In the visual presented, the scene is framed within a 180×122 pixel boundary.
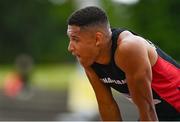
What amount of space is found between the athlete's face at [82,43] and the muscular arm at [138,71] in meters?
0.22

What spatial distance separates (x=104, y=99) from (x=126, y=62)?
93 cm

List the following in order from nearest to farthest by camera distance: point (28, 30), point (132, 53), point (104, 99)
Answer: point (132, 53), point (104, 99), point (28, 30)

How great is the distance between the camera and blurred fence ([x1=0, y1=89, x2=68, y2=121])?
22.1 metres

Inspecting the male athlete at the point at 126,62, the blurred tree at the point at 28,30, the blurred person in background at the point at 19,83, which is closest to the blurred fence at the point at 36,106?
the blurred person in background at the point at 19,83

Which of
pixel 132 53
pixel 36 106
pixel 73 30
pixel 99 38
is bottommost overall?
pixel 132 53

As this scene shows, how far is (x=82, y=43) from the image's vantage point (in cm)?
620

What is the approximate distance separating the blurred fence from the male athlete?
48.5 ft

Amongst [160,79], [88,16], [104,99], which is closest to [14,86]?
[104,99]

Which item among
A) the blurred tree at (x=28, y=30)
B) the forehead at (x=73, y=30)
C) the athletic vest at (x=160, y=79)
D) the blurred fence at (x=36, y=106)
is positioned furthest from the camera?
the blurred tree at (x=28, y=30)

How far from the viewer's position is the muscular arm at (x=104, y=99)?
22.1 ft

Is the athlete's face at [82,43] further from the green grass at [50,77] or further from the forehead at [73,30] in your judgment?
the green grass at [50,77]

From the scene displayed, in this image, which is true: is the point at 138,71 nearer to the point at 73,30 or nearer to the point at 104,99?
the point at 73,30

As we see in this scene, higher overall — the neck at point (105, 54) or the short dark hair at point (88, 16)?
the short dark hair at point (88, 16)

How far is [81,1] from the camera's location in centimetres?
2878
